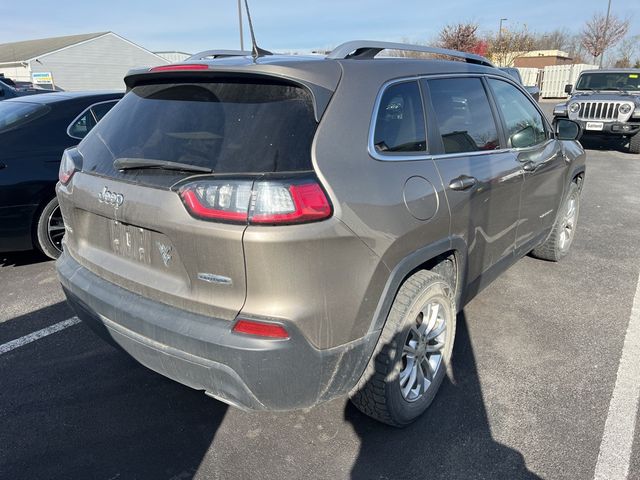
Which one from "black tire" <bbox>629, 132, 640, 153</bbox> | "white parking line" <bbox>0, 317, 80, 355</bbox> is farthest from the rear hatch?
"black tire" <bbox>629, 132, 640, 153</bbox>

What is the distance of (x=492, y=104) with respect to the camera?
3.20 meters

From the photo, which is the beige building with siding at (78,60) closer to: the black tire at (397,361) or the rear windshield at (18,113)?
the rear windshield at (18,113)

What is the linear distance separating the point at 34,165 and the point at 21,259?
1214 millimetres

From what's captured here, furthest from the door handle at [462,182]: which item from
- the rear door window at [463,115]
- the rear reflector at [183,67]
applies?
the rear reflector at [183,67]

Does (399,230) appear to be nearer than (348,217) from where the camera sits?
No

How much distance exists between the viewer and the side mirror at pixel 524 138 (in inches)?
133

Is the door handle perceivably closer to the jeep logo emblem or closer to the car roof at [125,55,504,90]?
the car roof at [125,55,504,90]

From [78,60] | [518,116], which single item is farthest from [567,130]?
[78,60]

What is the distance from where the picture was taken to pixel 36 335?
350cm

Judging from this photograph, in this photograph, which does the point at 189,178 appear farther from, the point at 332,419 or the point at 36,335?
the point at 36,335

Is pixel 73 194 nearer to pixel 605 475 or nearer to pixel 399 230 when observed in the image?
pixel 399 230

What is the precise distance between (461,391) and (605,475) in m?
0.81

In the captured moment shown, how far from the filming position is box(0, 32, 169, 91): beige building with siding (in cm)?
3891

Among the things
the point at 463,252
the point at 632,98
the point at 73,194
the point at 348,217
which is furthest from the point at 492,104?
the point at 632,98
